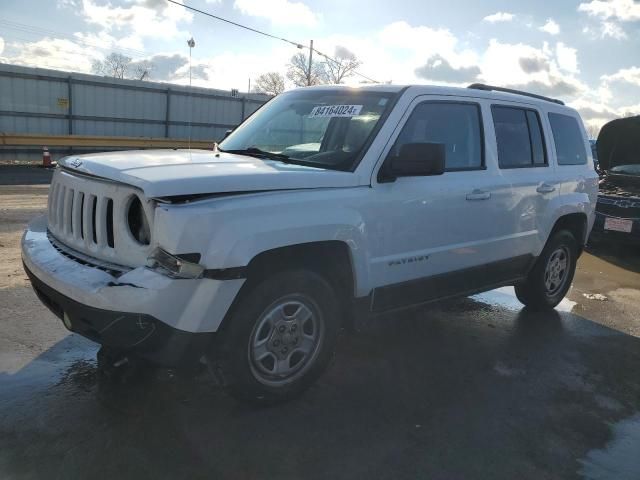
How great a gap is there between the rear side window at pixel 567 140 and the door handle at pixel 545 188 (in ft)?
1.18

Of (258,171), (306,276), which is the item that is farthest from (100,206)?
(306,276)

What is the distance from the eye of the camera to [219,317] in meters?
2.88

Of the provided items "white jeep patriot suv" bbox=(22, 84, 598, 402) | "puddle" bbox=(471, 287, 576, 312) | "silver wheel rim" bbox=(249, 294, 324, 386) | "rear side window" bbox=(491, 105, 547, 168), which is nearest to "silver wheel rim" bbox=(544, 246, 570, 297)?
"puddle" bbox=(471, 287, 576, 312)

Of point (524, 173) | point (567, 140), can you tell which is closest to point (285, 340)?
point (524, 173)

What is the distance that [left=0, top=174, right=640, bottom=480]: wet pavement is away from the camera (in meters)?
2.78

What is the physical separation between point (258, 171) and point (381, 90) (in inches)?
50.9

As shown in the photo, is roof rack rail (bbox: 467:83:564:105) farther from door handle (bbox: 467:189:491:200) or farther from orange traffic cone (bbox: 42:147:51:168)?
orange traffic cone (bbox: 42:147:51:168)

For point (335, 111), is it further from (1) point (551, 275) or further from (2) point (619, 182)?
(2) point (619, 182)

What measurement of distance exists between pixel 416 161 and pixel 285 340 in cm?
137

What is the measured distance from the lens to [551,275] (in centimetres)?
556

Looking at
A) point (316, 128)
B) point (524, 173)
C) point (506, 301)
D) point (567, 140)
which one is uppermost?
point (567, 140)

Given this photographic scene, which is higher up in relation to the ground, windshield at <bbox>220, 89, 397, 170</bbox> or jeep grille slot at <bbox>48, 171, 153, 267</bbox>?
windshield at <bbox>220, 89, 397, 170</bbox>

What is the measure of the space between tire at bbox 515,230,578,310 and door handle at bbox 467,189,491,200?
137 cm

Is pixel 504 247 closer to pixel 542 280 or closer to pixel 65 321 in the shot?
pixel 542 280
